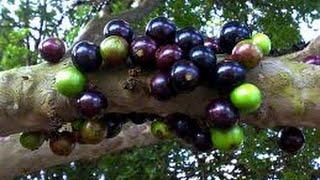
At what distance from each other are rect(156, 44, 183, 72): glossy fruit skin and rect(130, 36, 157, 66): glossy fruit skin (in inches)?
0.9

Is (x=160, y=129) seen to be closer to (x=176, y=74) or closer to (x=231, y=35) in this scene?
(x=176, y=74)

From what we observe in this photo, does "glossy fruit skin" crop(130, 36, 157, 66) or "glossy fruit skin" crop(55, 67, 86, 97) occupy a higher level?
"glossy fruit skin" crop(130, 36, 157, 66)

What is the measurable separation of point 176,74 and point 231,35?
0.31m

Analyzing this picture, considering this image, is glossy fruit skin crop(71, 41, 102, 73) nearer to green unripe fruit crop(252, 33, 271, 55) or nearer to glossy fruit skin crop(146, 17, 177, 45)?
glossy fruit skin crop(146, 17, 177, 45)

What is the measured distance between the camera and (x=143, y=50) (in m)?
1.85

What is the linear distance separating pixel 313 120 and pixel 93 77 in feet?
2.41

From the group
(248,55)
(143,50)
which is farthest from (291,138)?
(143,50)

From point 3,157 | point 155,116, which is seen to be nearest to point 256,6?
point 3,157

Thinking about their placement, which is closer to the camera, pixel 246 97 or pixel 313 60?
pixel 246 97

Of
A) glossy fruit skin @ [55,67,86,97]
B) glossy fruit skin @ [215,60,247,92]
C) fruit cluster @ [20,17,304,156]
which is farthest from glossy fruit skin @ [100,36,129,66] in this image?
glossy fruit skin @ [215,60,247,92]

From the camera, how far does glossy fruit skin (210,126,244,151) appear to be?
1.87m

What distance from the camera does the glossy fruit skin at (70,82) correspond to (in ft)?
6.03

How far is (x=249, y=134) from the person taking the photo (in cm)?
569

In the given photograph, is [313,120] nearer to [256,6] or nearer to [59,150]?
[59,150]
